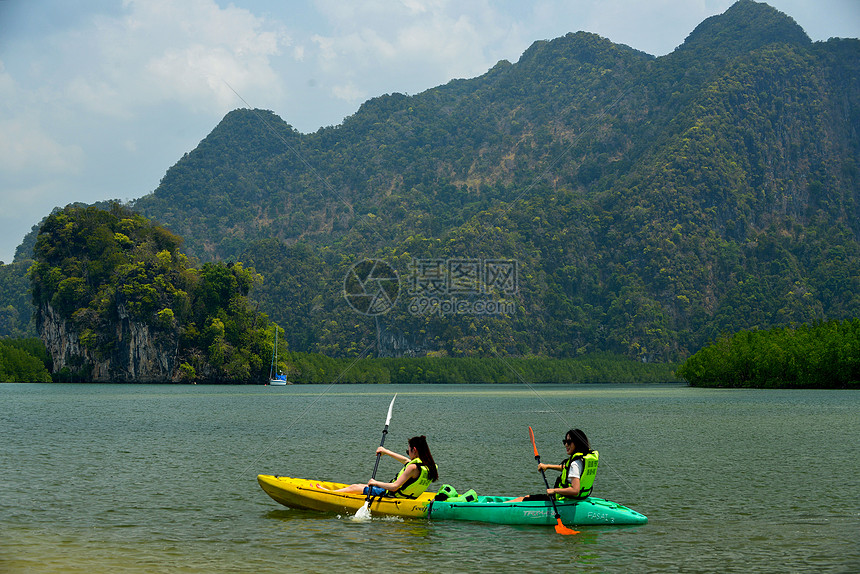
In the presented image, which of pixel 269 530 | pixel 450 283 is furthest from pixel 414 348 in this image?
pixel 269 530

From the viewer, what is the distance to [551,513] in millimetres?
18203

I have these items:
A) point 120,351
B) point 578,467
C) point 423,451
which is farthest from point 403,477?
point 120,351

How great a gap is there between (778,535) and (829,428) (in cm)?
2724

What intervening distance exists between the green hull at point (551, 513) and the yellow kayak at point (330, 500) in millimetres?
1313

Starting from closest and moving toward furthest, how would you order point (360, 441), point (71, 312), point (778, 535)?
point (778, 535), point (360, 441), point (71, 312)

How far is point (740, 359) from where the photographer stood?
9938 centimetres

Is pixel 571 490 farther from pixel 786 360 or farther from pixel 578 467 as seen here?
pixel 786 360

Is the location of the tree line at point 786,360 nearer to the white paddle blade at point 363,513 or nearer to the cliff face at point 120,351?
the cliff face at point 120,351

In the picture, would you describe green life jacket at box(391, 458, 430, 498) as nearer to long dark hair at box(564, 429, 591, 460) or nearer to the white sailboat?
long dark hair at box(564, 429, 591, 460)

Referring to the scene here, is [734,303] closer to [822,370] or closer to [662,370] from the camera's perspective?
[662,370]

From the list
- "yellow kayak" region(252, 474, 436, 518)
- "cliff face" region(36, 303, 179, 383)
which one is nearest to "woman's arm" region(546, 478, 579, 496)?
"yellow kayak" region(252, 474, 436, 518)

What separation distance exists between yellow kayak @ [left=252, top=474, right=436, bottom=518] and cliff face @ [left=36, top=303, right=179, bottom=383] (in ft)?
330

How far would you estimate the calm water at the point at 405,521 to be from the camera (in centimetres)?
1582

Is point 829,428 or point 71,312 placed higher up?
point 71,312
